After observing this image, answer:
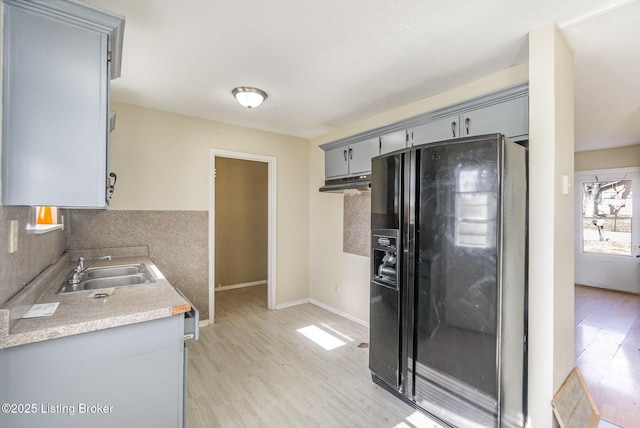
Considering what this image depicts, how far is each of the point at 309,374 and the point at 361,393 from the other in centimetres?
51

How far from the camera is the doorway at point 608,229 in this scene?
518 centimetres

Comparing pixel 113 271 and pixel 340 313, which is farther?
pixel 340 313

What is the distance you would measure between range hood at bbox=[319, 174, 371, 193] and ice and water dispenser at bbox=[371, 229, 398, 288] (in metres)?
0.78

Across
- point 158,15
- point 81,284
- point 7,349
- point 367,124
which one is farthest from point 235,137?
point 7,349

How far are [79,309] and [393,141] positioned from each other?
2.66 m

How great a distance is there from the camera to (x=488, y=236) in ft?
5.70

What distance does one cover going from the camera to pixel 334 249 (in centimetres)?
425

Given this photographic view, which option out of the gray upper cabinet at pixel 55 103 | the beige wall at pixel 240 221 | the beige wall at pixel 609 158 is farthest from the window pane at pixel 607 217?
the gray upper cabinet at pixel 55 103

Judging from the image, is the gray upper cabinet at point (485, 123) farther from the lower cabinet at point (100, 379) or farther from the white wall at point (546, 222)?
the lower cabinet at point (100, 379)

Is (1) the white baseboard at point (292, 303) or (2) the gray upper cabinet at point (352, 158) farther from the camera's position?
(1) the white baseboard at point (292, 303)

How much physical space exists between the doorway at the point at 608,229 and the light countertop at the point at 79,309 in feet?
23.6

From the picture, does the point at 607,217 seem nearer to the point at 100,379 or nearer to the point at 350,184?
the point at 350,184

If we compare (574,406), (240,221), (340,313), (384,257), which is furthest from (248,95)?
(574,406)

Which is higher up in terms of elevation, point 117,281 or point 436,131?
point 436,131
